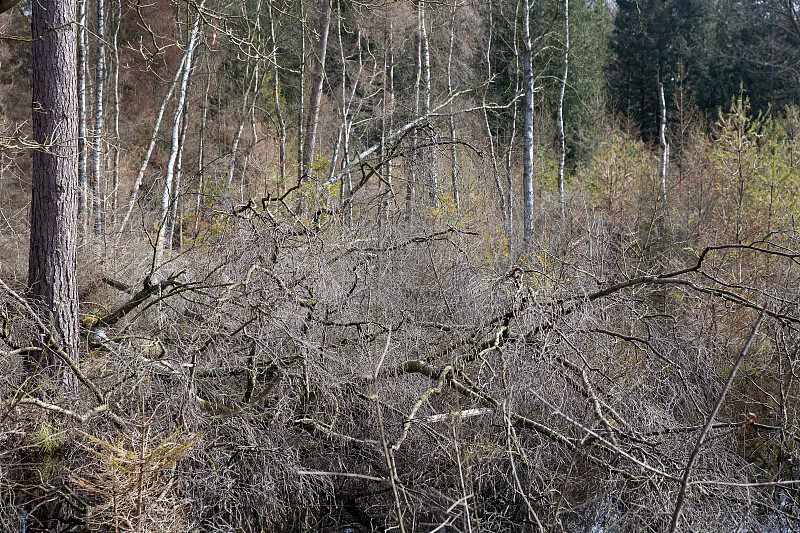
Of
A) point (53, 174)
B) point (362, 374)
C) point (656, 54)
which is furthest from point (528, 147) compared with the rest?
point (656, 54)

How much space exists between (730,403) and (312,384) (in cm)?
373

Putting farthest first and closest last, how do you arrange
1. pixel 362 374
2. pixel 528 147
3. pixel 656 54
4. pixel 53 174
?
pixel 656 54 < pixel 528 147 < pixel 53 174 < pixel 362 374

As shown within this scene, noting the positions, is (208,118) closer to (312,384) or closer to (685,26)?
(312,384)

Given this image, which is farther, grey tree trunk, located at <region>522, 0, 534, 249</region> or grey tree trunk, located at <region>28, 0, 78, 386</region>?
grey tree trunk, located at <region>522, 0, 534, 249</region>

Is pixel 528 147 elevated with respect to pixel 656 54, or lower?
lower

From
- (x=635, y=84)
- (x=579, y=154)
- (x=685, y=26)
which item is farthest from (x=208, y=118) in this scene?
(x=685, y=26)

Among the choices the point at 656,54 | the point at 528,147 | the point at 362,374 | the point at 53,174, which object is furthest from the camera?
the point at 656,54

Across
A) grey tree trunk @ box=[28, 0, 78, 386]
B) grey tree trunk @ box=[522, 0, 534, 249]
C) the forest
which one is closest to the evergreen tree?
grey tree trunk @ box=[522, 0, 534, 249]

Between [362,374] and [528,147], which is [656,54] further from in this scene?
[362,374]

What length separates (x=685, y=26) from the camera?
2528 cm

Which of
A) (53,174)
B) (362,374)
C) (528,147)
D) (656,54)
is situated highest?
(656,54)

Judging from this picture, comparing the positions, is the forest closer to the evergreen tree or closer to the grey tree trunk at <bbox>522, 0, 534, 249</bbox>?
the grey tree trunk at <bbox>522, 0, 534, 249</bbox>

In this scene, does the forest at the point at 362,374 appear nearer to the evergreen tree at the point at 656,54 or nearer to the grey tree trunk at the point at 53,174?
the grey tree trunk at the point at 53,174

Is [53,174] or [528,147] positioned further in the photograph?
[528,147]
